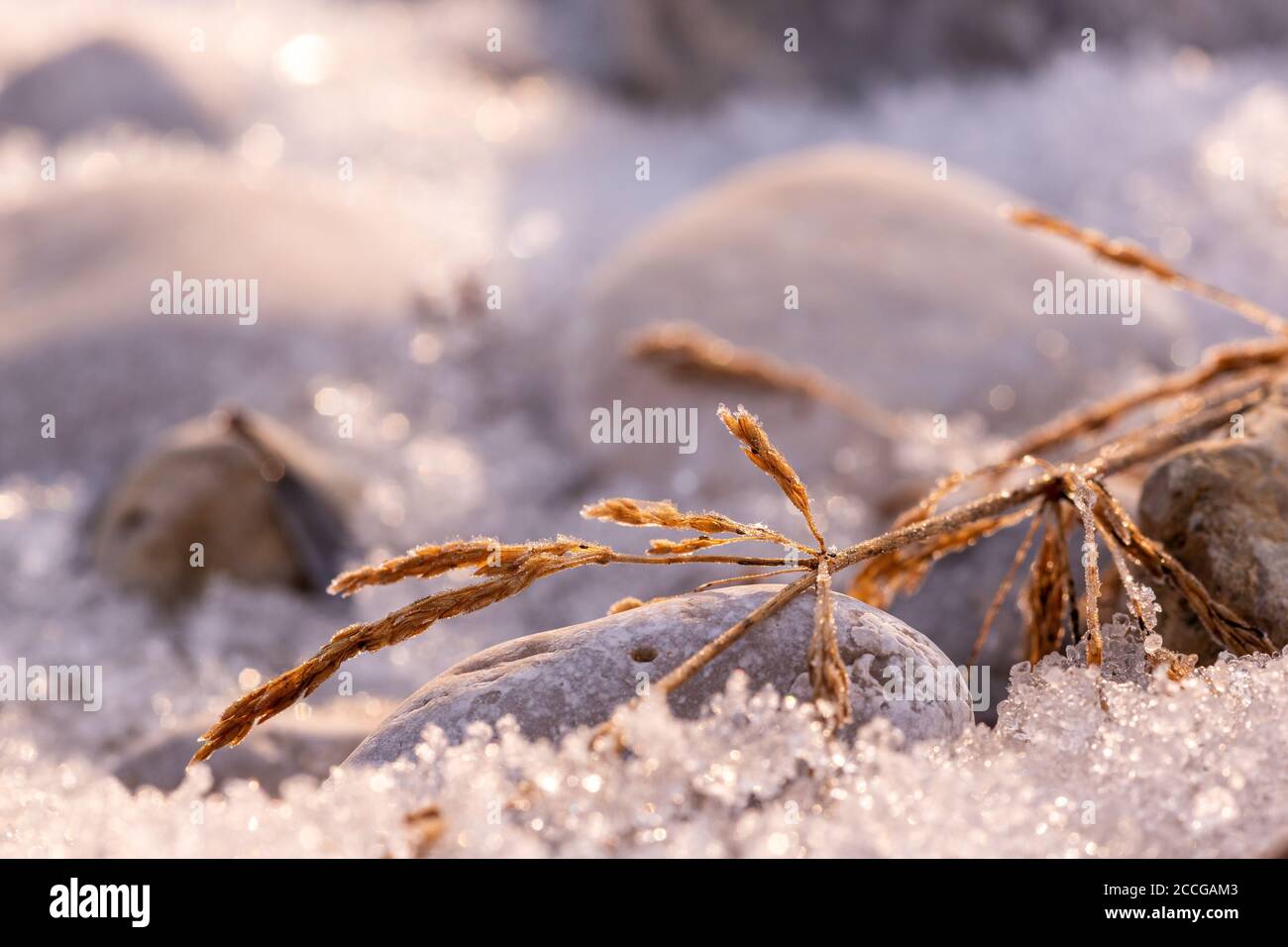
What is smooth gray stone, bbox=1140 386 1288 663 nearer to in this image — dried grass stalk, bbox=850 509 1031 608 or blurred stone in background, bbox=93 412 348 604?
dried grass stalk, bbox=850 509 1031 608

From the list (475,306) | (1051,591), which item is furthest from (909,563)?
(475,306)

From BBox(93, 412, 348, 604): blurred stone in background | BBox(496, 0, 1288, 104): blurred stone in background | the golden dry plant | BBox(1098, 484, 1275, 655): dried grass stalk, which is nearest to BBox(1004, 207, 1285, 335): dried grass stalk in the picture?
the golden dry plant

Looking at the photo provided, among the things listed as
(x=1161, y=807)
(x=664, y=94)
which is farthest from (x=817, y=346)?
(x=664, y=94)

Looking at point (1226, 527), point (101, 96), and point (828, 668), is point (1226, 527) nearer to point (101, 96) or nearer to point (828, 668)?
point (828, 668)

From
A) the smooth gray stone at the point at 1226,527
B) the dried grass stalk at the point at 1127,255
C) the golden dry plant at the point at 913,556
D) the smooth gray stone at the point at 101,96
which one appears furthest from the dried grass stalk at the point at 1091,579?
the smooth gray stone at the point at 101,96

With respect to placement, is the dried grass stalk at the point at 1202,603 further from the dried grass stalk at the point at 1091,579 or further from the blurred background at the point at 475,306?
the blurred background at the point at 475,306
